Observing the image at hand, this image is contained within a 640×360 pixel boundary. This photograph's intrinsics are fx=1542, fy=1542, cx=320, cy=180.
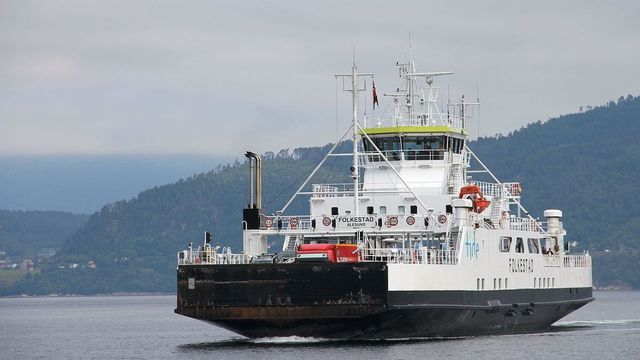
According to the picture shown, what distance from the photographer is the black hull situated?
51625 mm

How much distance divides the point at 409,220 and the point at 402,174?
4.52 m

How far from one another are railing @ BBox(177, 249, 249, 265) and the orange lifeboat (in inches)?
343

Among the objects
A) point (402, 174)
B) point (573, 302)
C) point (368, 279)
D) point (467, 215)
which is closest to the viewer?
point (368, 279)

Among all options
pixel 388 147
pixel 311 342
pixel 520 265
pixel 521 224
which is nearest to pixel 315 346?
pixel 311 342

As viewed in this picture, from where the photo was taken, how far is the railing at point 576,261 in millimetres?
69944

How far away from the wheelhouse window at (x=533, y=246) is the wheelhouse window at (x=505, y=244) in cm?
302

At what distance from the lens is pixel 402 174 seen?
199 ft

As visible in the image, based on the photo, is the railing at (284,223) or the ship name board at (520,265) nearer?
the railing at (284,223)

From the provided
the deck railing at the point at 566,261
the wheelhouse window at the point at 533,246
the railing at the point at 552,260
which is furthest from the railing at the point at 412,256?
the deck railing at the point at 566,261

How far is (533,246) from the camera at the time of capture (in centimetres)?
6512

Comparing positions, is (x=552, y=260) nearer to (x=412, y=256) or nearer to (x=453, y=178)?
(x=453, y=178)

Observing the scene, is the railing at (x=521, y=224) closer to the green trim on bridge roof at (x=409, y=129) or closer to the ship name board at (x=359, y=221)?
the green trim on bridge roof at (x=409, y=129)

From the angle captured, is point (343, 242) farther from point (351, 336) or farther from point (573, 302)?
point (573, 302)

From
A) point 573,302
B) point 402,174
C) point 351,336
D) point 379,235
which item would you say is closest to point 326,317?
point 351,336
